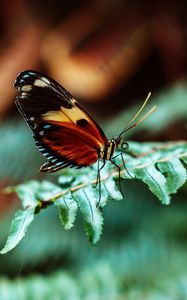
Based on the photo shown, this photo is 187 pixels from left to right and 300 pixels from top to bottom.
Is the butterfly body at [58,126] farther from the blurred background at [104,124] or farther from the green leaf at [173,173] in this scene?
the blurred background at [104,124]

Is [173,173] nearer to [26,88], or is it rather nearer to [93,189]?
[93,189]

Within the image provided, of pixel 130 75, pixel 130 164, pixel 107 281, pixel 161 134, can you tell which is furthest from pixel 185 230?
pixel 130 75

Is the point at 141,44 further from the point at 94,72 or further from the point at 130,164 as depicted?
the point at 130,164

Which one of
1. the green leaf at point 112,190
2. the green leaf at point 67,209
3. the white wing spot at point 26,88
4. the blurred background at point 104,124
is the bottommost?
the blurred background at point 104,124

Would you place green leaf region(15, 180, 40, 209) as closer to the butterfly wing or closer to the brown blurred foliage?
the butterfly wing

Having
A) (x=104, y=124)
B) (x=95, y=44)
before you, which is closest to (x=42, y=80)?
(x=104, y=124)

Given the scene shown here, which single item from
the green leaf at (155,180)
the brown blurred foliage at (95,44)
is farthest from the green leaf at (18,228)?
the brown blurred foliage at (95,44)
